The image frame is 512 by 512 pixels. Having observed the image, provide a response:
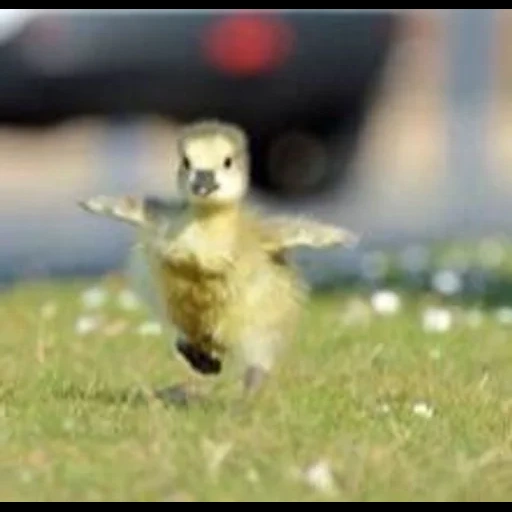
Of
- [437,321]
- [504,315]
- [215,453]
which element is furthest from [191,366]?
[504,315]

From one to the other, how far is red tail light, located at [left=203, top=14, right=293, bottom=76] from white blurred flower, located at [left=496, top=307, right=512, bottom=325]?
631 centimetres

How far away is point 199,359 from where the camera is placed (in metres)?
5.78

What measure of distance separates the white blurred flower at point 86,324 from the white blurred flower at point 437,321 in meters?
1.08

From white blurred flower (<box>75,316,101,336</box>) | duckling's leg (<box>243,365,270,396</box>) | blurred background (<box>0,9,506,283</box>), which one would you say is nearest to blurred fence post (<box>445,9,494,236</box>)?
blurred background (<box>0,9,506,283</box>)

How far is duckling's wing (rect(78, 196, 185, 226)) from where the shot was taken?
5.65 meters

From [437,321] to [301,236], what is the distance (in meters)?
2.40

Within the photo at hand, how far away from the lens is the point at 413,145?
18.5 metres

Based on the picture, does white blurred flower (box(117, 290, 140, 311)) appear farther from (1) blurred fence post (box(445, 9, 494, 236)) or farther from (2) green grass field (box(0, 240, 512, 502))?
(1) blurred fence post (box(445, 9, 494, 236))

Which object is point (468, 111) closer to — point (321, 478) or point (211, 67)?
point (211, 67)

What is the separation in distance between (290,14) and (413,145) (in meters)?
3.95

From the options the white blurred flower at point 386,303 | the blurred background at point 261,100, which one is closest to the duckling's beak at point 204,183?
the white blurred flower at point 386,303

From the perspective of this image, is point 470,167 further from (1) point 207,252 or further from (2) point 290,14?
(1) point 207,252

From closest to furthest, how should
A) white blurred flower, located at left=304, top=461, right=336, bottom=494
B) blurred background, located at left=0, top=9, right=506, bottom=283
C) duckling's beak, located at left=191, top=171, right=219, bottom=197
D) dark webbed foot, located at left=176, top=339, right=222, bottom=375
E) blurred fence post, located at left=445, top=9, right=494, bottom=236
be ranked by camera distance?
white blurred flower, located at left=304, top=461, right=336, bottom=494
duckling's beak, located at left=191, top=171, right=219, bottom=197
dark webbed foot, located at left=176, top=339, right=222, bottom=375
blurred background, located at left=0, top=9, right=506, bottom=283
blurred fence post, located at left=445, top=9, right=494, bottom=236
